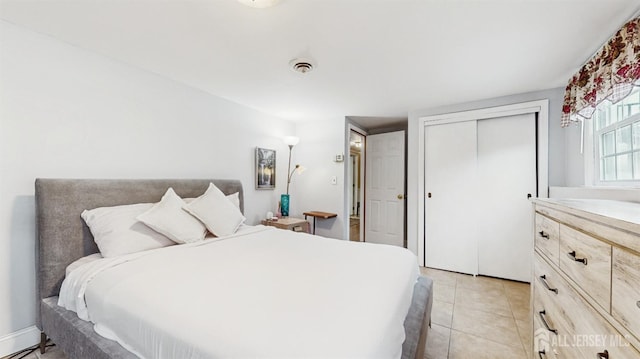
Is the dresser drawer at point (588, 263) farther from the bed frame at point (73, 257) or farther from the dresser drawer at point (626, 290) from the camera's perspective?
the bed frame at point (73, 257)

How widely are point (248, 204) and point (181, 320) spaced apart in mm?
2547

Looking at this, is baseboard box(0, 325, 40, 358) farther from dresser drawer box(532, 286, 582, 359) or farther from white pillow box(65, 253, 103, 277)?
dresser drawer box(532, 286, 582, 359)

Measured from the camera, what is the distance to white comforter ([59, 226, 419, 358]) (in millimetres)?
857

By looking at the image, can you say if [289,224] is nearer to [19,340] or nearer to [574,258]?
[19,340]

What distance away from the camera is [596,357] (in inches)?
32.7

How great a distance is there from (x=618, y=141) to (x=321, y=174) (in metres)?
3.11

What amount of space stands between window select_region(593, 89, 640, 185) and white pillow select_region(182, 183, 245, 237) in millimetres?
2964

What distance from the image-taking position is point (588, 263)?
90 cm

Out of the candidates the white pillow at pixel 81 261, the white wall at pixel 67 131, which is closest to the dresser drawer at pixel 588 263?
the white pillow at pixel 81 261

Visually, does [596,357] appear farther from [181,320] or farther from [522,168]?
[522,168]

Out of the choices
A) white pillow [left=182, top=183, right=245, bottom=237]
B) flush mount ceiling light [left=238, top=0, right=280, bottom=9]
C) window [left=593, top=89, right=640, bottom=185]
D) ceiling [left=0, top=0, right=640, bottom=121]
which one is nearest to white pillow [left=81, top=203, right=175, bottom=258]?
white pillow [left=182, top=183, right=245, bottom=237]

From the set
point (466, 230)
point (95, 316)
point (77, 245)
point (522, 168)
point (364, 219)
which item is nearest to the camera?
point (95, 316)

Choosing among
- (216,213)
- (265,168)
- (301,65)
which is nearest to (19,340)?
(216,213)

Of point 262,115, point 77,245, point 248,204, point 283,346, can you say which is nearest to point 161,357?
point 283,346
